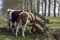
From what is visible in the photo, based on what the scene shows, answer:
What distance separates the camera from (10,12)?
15266 mm

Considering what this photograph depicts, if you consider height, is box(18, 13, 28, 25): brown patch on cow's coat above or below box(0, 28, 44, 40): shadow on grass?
above

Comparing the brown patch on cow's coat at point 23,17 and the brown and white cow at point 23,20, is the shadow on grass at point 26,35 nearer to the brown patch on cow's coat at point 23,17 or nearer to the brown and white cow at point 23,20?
the brown and white cow at point 23,20

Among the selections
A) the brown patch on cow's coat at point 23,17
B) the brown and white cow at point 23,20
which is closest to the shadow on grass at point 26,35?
the brown and white cow at point 23,20

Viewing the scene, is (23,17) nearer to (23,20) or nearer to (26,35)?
(23,20)

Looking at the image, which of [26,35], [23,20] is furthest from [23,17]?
[26,35]

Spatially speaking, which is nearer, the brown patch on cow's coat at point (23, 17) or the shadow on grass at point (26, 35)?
the shadow on grass at point (26, 35)

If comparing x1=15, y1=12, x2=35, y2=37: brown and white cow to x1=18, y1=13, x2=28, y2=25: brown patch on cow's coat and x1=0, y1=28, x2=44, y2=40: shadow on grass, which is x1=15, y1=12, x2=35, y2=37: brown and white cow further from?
x1=0, y1=28, x2=44, y2=40: shadow on grass

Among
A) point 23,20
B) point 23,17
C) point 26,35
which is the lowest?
point 26,35

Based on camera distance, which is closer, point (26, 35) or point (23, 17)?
point (26, 35)

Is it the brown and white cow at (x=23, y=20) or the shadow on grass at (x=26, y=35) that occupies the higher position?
the brown and white cow at (x=23, y=20)

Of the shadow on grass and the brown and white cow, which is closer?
the shadow on grass

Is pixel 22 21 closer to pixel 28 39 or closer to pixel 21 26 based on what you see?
pixel 21 26

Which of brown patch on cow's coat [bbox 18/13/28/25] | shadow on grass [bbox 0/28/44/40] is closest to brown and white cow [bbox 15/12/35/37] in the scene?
brown patch on cow's coat [bbox 18/13/28/25]

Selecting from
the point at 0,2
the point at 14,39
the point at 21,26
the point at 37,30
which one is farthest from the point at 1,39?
the point at 0,2
